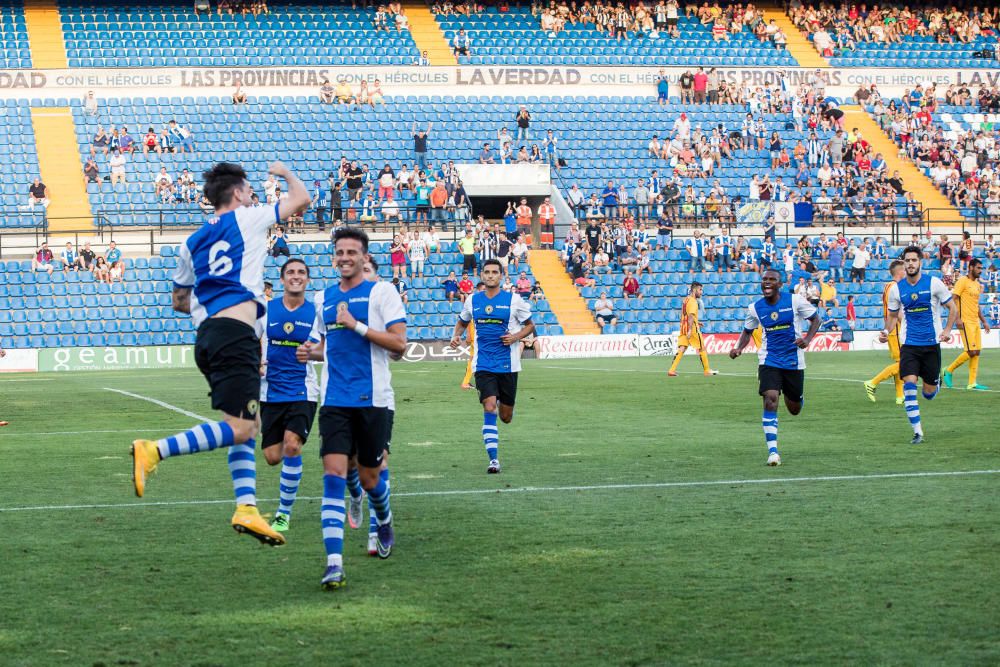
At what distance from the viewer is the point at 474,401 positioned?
2334 cm

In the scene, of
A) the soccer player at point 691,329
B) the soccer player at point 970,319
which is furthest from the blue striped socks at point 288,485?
the soccer player at point 691,329

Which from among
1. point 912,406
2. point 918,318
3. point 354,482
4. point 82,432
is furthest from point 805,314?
point 82,432

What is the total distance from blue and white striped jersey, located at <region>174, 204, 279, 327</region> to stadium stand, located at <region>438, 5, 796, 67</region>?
145 feet

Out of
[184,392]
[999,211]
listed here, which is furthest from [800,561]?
[999,211]

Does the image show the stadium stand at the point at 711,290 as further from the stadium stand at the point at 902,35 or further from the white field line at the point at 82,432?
the white field line at the point at 82,432

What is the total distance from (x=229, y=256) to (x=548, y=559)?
106 inches

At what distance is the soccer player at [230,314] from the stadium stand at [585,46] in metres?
44.1

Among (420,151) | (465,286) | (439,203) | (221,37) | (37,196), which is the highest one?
(221,37)

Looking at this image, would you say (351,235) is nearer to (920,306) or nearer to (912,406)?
(912,406)

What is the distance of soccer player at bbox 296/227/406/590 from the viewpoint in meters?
7.95

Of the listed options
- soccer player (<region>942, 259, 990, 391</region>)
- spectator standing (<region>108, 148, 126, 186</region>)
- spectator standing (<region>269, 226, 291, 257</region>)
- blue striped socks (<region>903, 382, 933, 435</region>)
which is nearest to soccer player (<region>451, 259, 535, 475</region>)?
blue striped socks (<region>903, 382, 933, 435</region>)

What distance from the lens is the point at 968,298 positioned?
23.2 meters

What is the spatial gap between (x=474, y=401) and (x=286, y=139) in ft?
81.8

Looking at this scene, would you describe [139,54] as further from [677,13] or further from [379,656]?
[379,656]
